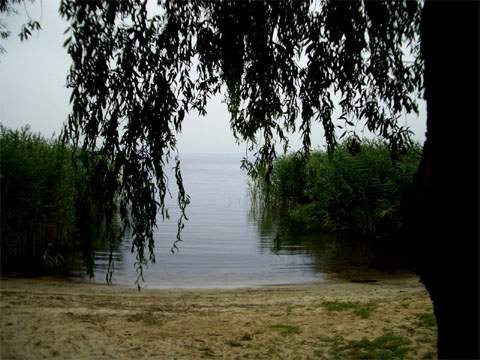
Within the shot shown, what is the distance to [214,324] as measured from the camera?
6375 millimetres

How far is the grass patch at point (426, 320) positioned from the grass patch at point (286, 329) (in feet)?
6.23

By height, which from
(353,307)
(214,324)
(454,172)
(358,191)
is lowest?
(214,324)

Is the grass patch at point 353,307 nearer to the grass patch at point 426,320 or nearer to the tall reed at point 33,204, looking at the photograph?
the grass patch at point 426,320

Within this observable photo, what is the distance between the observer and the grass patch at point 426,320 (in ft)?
19.4

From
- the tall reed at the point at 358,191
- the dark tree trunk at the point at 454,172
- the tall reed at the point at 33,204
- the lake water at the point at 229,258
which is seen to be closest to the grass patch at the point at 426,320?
the lake water at the point at 229,258

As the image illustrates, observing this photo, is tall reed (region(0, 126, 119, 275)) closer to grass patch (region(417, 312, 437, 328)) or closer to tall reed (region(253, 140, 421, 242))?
tall reed (region(253, 140, 421, 242))

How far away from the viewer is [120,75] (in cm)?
312

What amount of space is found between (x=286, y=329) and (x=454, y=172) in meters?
4.74

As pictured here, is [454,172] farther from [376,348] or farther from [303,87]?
[376,348]

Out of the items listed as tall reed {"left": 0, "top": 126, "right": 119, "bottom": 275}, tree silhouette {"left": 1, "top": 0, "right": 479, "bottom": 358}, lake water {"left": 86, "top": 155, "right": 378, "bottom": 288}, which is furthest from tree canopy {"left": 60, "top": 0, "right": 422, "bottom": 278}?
tall reed {"left": 0, "top": 126, "right": 119, "bottom": 275}

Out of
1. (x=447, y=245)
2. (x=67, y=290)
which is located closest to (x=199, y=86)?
(x=447, y=245)

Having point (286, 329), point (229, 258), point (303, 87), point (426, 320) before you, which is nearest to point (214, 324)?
point (286, 329)

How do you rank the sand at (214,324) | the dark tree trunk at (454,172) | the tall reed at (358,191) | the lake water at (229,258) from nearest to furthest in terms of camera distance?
the dark tree trunk at (454,172)
the sand at (214,324)
the lake water at (229,258)
the tall reed at (358,191)

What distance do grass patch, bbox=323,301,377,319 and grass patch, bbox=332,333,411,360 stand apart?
3.88ft
